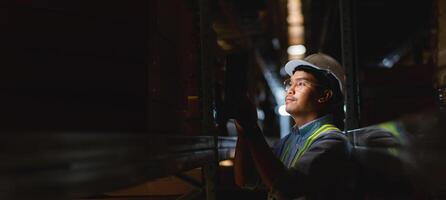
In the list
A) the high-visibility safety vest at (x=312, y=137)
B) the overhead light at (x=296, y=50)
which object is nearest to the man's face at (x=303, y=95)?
the high-visibility safety vest at (x=312, y=137)

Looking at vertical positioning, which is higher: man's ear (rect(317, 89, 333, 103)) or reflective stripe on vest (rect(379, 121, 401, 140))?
man's ear (rect(317, 89, 333, 103))

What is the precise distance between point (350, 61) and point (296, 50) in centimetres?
804

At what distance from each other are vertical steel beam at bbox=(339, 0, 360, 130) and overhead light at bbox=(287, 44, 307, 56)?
24.0 feet

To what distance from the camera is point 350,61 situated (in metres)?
2.97

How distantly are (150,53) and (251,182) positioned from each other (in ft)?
4.02

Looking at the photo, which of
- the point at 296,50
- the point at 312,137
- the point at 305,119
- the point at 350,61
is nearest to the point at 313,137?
the point at 312,137

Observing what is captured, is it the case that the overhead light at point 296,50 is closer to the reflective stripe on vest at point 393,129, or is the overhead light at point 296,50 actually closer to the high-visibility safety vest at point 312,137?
the high-visibility safety vest at point 312,137

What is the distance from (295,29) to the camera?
340 inches

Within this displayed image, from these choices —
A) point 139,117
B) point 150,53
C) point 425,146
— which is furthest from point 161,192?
point 425,146

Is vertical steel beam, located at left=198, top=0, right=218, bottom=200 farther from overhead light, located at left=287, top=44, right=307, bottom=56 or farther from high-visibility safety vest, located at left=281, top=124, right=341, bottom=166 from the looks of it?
overhead light, located at left=287, top=44, right=307, bottom=56

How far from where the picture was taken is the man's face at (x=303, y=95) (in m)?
2.57

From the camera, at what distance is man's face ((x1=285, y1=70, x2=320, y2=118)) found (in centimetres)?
257

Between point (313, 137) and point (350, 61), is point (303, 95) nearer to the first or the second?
point (313, 137)

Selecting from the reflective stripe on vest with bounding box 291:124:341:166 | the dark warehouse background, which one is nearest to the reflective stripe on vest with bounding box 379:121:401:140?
the dark warehouse background
